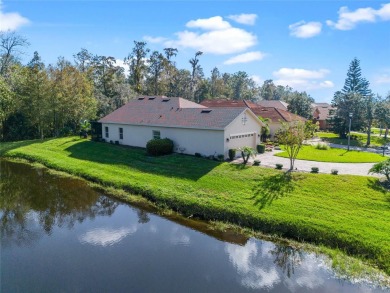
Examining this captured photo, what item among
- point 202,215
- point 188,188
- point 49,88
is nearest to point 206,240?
point 202,215

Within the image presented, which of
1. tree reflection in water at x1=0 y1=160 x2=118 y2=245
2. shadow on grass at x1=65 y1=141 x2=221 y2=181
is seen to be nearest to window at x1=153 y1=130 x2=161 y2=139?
shadow on grass at x1=65 y1=141 x2=221 y2=181

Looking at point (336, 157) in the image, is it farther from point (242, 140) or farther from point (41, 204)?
point (41, 204)

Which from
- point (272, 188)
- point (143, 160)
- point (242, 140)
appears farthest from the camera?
point (242, 140)

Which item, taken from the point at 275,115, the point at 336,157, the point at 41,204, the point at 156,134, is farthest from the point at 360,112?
the point at 41,204

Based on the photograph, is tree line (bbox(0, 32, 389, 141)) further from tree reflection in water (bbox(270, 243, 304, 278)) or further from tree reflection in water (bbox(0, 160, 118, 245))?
tree reflection in water (bbox(270, 243, 304, 278))

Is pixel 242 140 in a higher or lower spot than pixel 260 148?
higher

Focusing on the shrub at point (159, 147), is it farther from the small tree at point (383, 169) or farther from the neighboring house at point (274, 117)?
the neighboring house at point (274, 117)
